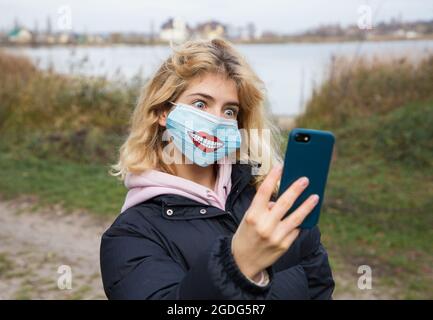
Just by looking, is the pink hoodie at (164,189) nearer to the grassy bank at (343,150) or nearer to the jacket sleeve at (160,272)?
the jacket sleeve at (160,272)

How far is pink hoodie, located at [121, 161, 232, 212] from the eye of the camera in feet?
5.39

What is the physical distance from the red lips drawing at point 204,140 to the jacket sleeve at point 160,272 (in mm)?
400

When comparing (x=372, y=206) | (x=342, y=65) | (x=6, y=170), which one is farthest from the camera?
(x=342, y=65)

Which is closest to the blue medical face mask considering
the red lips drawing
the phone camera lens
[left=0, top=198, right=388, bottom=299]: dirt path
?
the red lips drawing

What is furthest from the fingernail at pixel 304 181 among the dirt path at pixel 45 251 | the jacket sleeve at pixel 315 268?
the dirt path at pixel 45 251

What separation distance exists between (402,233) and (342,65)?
4.87 metres

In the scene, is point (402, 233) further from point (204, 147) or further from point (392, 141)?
point (204, 147)

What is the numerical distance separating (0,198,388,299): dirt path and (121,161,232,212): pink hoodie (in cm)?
311

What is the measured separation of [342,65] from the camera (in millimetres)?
9992

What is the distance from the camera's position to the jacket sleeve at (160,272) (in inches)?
43.7

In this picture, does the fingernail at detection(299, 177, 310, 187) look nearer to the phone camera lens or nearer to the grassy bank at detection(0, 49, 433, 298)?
the phone camera lens

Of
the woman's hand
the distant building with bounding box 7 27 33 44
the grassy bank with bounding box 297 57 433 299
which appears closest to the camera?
the woman's hand
